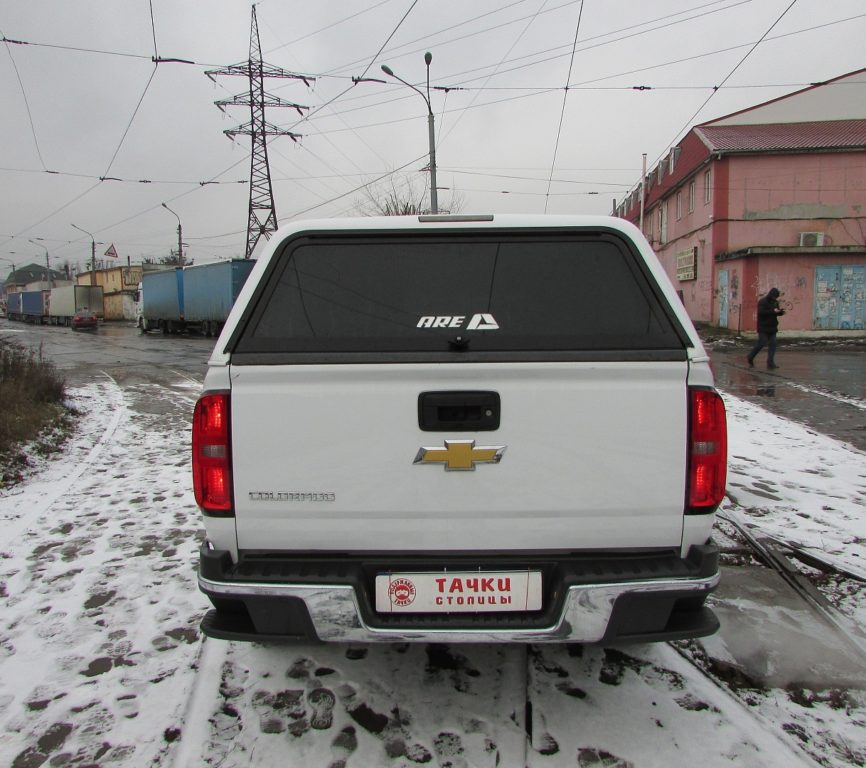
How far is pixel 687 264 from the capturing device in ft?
88.4

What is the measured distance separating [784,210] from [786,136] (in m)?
3.45

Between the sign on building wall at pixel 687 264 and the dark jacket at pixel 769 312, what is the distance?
13.9m

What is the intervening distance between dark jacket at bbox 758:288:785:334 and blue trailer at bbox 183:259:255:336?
66.8 feet

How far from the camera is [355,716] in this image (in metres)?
2.47

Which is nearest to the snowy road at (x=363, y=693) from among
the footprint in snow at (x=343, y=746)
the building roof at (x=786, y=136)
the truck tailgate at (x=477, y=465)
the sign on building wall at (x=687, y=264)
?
the footprint in snow at (x=343, y=746)

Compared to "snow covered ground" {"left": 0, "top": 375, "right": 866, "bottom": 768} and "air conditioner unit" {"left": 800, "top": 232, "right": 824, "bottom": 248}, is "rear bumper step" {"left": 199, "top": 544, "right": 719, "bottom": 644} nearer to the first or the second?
"snow covered ground" {"left": 0, "top": 375, "right": 866, "bottom": 768}

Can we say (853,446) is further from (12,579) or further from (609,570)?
(12,579)

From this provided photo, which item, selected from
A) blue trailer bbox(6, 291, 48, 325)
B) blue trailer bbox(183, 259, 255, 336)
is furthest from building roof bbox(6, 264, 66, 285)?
blue trailer bbox(183, 259, 255, 336)

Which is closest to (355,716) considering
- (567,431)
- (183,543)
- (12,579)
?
(567,431)

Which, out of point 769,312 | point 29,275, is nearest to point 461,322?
point 769,312

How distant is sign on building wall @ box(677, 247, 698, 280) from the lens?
85.1ft

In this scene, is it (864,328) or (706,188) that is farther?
(706,188)

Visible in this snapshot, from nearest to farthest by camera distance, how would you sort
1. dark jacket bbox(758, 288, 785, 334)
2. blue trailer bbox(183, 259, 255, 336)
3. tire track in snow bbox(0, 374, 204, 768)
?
tire track in snow bbox(0, 374, 204, 768) < dark jacket bbox(758, 288, 785, 334) < blue trailer bbox(183, 259, 255, 336)

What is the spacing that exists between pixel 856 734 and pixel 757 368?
13127 mm
